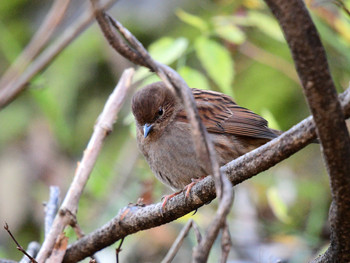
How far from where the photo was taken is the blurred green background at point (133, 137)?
4469mm

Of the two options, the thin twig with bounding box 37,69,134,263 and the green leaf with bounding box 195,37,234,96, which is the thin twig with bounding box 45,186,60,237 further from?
the green leaf with bounding box 195,37,234,96

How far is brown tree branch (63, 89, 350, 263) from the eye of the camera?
1.59 meters

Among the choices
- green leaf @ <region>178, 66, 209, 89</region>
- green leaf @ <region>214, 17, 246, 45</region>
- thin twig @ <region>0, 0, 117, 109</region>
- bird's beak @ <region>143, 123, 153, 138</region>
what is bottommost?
bird's beak @ <region>143, 123, 153, 138</region>

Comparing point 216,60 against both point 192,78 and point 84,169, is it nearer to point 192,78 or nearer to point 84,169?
point 192,78

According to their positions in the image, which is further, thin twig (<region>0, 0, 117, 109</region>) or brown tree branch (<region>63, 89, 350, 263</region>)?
thin twig (<region>0, 0, 117, 109</region>)

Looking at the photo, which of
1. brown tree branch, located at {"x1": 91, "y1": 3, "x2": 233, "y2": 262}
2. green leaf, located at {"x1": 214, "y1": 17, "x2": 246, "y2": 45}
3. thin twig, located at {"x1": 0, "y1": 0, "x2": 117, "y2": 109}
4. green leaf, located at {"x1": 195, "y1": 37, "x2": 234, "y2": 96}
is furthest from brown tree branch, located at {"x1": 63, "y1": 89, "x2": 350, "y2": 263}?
green leaf, located at {"x1": 214, "y1": 17, "x2": 246, "y2": 45}

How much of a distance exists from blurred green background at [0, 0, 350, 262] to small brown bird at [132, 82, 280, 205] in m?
0.57

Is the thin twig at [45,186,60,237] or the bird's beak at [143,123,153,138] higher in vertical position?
the bird's beak at [143,123,153,138]

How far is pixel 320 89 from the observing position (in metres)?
1.31

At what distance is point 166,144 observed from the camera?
3.44 meters

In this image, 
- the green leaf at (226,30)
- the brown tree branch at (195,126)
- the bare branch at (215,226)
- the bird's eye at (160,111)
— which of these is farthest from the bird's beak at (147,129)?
the bare branch at (215,226)

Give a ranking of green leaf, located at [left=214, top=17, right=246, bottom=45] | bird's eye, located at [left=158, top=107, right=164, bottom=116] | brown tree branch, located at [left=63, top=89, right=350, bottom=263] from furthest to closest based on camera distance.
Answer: bird's eye, located at [left=158, top=107, right=164, bottom=116], green leaf, located at [left=214, top=17, right=246, bottom=45], brown tree branch, located at [left=63, top=89, right=350, bottom=263]

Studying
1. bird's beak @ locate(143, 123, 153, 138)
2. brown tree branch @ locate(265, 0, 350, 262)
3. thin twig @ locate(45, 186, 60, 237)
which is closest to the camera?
brown tree branch @ locate(265, 0, 350, 262)

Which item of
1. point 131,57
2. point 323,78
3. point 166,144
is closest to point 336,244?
point 323,78
